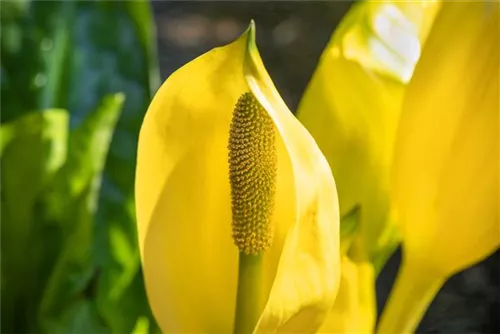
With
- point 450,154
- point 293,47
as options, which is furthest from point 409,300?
point 293,47

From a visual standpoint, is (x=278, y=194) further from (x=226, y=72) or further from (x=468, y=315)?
A: (x=468, y=315)


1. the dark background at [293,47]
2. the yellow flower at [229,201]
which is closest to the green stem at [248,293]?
the yellow flower at [229,201]

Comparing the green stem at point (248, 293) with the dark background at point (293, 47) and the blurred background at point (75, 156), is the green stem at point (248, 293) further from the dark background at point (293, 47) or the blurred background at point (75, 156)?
the dark background at point (293, 47)

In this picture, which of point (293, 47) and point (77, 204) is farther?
point (293, 47)

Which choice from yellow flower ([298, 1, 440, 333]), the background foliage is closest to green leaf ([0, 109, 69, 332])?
the background foliage

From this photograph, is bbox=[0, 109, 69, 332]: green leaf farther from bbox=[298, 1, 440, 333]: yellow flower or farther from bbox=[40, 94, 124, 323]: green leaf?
bbox=[298, 1, 440, 333]: yellow flower

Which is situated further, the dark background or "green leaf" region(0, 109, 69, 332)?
the dark background

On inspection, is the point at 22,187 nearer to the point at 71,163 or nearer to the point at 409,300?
the point at 71,163
